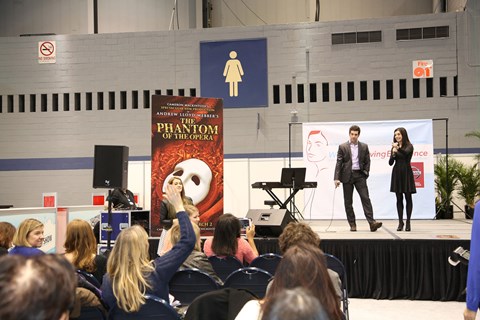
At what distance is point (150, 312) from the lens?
2.65 m

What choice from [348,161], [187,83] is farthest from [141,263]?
[187,83]

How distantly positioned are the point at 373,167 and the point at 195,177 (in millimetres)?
4782

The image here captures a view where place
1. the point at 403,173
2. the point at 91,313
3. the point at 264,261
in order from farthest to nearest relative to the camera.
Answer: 1. the point at 403,173
2. the point at 264,261
3. the point at 91,313

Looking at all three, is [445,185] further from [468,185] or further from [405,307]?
[405,307]

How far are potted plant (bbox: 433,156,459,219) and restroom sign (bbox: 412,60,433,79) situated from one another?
2.10 m

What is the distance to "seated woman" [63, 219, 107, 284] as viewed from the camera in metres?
3.57

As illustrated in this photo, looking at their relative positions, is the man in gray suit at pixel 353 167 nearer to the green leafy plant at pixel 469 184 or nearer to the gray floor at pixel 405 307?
the gray floor at pixel 405 307

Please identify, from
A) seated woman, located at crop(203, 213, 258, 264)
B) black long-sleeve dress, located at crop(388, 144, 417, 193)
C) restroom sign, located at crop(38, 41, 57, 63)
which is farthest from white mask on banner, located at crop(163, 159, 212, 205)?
restroom sign, located at crop(38, 41, 57, 63)

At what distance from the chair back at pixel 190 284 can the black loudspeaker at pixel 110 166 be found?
324 centimetres

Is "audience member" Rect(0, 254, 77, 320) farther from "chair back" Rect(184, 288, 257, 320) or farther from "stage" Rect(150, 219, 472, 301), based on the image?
"stage" Rect(150, 219, 472, 301)

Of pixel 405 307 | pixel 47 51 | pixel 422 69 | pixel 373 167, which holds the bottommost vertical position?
pixel 405 307

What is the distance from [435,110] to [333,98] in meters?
2.32

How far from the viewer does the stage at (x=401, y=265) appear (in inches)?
246

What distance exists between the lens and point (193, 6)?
14828mm
